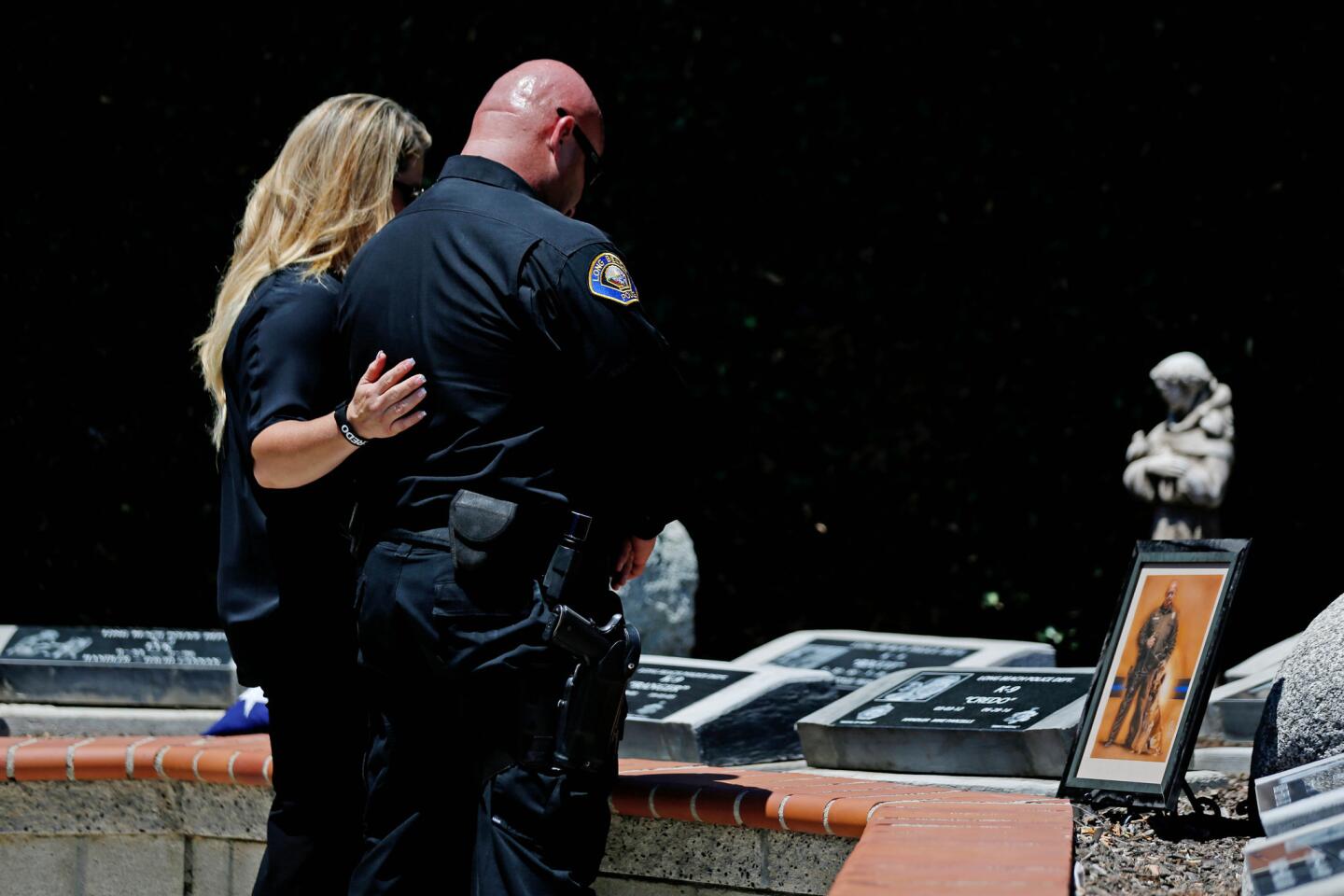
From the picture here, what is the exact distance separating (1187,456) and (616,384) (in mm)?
4064

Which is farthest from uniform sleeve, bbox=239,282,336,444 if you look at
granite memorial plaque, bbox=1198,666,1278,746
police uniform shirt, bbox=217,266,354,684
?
granite memorial plaque, bbox=1198,666,1278,746

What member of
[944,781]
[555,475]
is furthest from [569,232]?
[944,781]

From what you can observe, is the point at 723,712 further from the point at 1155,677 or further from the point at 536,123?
the point at 536,123

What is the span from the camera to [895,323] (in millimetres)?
8062

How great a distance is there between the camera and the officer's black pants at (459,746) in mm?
2451

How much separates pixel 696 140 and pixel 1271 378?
10.4 ft

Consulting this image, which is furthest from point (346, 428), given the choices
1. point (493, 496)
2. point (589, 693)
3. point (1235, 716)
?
point (1235, 716)

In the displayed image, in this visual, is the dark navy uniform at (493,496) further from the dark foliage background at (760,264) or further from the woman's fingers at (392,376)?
the dark foliage background at (760,264)

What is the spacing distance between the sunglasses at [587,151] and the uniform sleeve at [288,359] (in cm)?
54

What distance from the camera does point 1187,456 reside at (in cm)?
602

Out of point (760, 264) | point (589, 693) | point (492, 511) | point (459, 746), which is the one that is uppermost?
point (492, 511)

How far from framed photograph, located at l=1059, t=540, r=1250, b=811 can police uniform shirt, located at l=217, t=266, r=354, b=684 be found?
176 centimetres

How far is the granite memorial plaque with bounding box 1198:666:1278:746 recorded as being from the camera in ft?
16.0

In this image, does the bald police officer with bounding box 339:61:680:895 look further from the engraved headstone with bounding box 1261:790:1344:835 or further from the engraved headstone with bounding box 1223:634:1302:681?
the engraved headstone with bounding box 1223:634:1302:681
